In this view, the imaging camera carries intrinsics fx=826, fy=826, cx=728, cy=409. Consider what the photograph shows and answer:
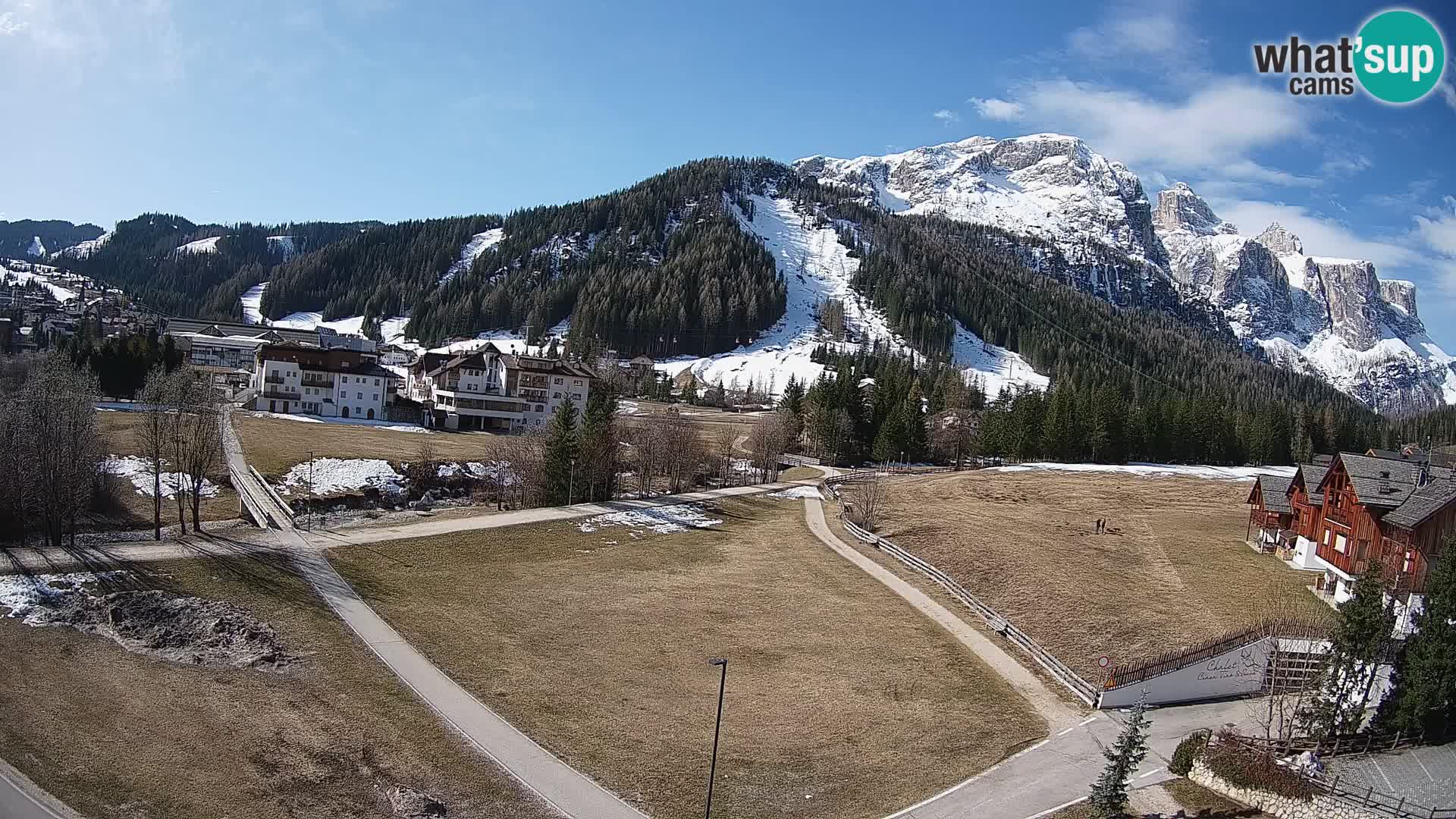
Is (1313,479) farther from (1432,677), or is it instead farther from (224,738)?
(224,738)

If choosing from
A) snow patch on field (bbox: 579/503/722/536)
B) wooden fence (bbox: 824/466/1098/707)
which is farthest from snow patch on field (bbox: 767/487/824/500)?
snow patch on field (bbox: 579/503/722/536)

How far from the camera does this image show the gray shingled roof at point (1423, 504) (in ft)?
122

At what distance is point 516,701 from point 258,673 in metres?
8.92

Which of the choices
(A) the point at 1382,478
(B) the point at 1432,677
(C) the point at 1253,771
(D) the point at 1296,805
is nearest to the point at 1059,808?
(C) the point at 1253,771

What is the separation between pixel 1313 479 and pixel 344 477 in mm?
67387

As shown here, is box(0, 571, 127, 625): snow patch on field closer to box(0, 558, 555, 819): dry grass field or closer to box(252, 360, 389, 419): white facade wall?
box(0, 558, 555, 819): dry grass field

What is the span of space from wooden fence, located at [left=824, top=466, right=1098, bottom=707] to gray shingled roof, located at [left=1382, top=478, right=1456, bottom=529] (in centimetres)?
1823

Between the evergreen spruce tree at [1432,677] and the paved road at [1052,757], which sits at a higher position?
the evergreen spruce tree at [1432,677]

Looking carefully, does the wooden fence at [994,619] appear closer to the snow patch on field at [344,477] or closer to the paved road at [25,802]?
the paved road at [25,802]

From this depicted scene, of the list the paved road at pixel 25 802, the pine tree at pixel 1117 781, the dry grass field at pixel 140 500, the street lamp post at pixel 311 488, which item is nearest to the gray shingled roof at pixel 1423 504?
the pine tree at pixel 1117 781

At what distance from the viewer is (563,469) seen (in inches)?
2474

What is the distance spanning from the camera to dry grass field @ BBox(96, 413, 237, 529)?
52.0m

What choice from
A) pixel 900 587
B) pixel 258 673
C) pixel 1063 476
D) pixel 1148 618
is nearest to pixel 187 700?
pixel 258 673

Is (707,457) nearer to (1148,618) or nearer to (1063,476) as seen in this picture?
(1063,476)
